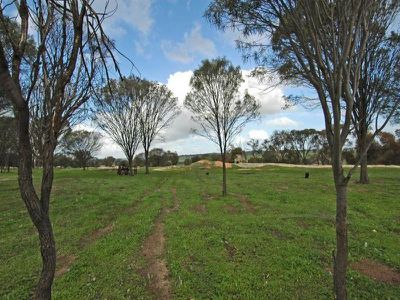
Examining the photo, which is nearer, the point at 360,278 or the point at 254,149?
the point at 360,278

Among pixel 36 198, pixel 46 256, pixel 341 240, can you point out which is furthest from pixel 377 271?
pixel 36 198

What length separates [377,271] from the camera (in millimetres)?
5590

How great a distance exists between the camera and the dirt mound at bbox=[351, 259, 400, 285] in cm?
525

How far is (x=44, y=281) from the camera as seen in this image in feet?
9.00

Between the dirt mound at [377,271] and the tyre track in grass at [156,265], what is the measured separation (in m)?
3.82

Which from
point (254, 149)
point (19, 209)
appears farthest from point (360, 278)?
point (254, 149)

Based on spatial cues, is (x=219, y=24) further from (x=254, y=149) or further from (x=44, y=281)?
(x=254, y=149)

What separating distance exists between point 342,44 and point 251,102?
490 inches

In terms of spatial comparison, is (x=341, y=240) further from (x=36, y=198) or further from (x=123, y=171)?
(x=123, y=171)

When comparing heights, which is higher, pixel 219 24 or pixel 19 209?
pixel 219 24

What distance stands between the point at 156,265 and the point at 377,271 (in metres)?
4.43

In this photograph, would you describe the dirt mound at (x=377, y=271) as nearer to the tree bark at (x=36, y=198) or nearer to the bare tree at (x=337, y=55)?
the bare tree at (x=337, y=55)

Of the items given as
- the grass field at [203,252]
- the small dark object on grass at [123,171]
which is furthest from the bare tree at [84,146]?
the grass field at [203,252]

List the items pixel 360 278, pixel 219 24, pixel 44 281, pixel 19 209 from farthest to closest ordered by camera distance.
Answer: pixel 19 209, pixel 360 278, pixel 219 24, pixel 44 281
